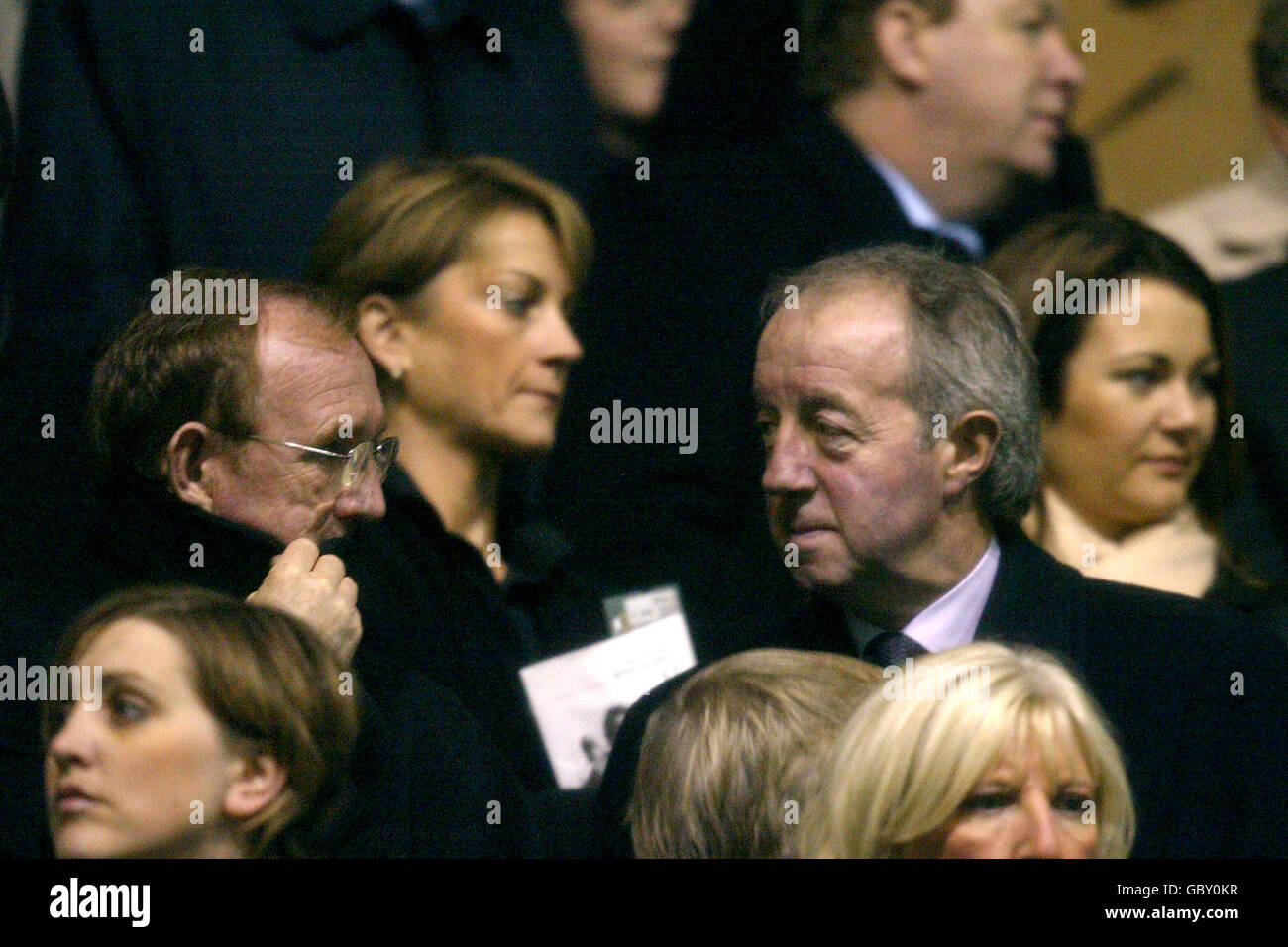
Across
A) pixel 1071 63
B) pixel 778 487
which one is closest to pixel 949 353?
pixel 778 487

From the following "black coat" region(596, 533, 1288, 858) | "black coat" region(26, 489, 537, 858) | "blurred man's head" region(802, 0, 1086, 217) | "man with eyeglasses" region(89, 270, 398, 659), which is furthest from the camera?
"blurred man's head" region(802, 0, 1086, 217)

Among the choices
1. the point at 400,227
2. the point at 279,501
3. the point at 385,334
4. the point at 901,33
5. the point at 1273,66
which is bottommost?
the point at 279,501

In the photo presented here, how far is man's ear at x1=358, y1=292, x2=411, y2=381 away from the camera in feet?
12.5

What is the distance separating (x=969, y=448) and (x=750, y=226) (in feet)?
2.92

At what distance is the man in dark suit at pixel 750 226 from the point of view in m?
3.93

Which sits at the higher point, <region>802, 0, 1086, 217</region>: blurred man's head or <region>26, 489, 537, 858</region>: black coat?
<region>802, 0, 1086, 217</region>: blurred man's head

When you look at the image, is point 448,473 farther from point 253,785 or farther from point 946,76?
point 946,76

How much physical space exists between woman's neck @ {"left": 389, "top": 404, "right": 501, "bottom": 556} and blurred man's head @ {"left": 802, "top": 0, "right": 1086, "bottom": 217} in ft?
3.87

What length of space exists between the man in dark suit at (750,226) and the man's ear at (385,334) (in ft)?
1.44

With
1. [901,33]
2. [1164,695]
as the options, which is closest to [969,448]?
[1164,695]

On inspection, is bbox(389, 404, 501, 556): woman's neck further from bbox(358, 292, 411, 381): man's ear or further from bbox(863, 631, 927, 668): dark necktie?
bbox(863, 631, 927, 668): dark necktie

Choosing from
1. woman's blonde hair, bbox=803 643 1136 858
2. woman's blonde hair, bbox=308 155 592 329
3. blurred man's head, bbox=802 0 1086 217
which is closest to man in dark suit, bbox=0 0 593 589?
woman's blonde hair, bbox=308 155 592 329

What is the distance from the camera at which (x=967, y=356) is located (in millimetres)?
3365
